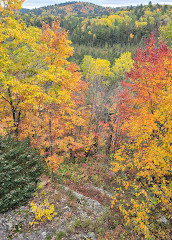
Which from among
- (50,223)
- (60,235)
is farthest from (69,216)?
(60,235)

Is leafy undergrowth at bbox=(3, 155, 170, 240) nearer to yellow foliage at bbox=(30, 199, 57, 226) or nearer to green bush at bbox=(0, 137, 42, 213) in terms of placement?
yellow foliage at bbox=(30, 199, 57, 226)


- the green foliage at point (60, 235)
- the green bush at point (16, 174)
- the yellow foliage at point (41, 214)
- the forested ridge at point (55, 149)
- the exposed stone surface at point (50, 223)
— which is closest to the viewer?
the exposed stone surface at point (50, 223)

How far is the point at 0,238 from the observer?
23.9 ft

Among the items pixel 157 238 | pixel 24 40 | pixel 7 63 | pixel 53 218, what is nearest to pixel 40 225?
pixel 53 218

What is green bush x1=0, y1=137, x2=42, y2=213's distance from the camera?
8781 mm

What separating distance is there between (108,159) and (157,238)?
9559 millimetres

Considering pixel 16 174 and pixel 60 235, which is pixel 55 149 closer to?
pixel 16 174

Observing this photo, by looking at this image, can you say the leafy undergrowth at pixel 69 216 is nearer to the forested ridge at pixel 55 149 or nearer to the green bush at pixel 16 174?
the forested ridge at pixel 55 149

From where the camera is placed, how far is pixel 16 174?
10398 millimetres

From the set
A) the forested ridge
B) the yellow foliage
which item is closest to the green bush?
the forested ridge

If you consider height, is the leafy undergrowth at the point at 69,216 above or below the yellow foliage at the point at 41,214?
below

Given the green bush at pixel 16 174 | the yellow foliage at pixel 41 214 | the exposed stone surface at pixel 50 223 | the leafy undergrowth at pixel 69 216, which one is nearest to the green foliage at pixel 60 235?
the leafy undergrowth at pixel 69 216

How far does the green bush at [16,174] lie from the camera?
8781 millimetres

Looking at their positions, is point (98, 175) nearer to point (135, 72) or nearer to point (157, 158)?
point (157, 158)
